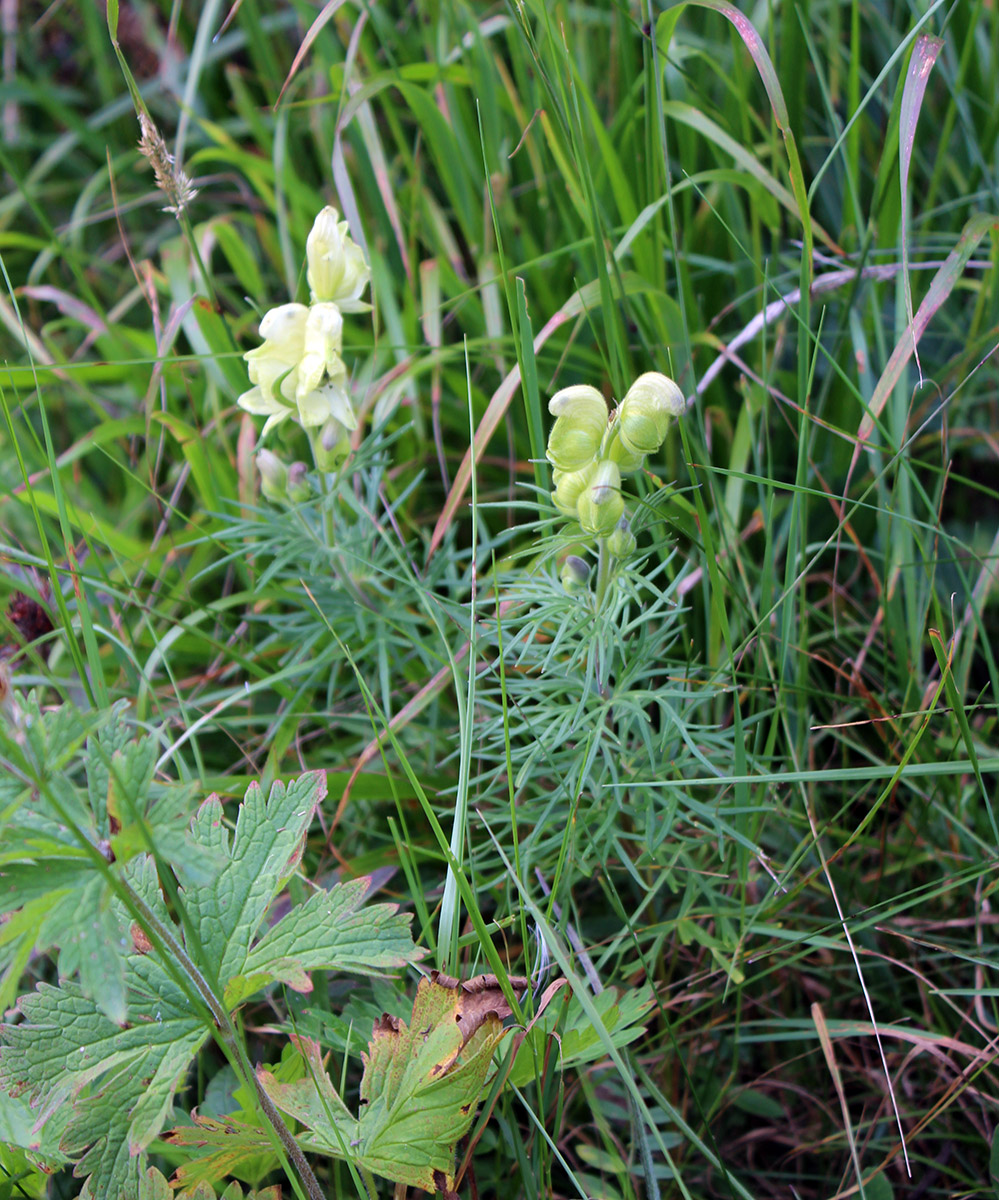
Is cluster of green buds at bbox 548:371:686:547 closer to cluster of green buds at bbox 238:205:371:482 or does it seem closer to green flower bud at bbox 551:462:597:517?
green flower bud at bbox 551:462:597:517

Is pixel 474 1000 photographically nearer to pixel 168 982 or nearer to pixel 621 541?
pixel 168 982

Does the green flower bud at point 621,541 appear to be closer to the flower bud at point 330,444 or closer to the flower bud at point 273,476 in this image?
the flower bud at point 330,444

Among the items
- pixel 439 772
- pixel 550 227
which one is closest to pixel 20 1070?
pixel 439 772

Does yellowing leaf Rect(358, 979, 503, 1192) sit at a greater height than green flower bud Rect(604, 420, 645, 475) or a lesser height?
lesser

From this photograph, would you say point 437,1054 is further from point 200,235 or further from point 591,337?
point 200,235

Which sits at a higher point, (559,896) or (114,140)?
(114,140)

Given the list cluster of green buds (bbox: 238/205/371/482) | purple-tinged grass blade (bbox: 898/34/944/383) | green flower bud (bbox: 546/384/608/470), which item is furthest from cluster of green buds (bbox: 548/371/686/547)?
purple-tinged grass blade (bbox: 898/34/944/383)

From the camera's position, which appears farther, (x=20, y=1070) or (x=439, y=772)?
(x=439, y=772)
